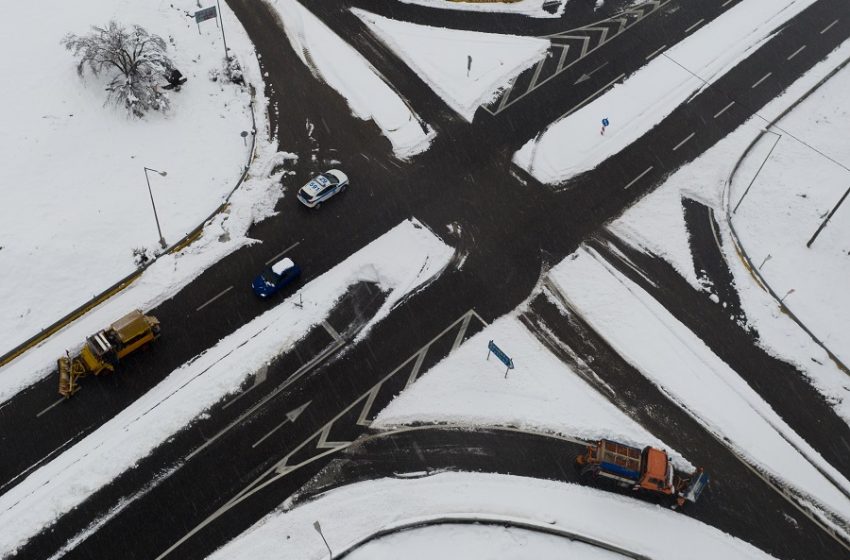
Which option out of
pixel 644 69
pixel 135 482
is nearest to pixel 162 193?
pixel 135 482

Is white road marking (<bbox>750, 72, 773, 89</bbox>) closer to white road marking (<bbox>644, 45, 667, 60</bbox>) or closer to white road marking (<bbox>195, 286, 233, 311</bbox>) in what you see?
white road marking (<bbox>644, 45, 667, 60</bbox>)

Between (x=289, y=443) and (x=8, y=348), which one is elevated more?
(x=8, y=348)

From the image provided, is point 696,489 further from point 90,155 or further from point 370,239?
point 90,155

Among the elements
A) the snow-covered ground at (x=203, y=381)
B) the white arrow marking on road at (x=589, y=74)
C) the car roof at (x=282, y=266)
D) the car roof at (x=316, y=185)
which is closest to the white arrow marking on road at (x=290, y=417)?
the snow-covered ground at (x=203, y=381)

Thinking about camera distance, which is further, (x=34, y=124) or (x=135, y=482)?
(x=34, y=124)

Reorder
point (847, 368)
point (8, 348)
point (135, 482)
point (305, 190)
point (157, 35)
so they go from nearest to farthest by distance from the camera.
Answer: point (135, 482), point (8, 348), point (847, 368), point (305, 190), point (157, 35)

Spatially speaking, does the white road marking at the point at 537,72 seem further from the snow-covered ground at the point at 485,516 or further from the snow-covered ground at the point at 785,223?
the snow-covered ground at the point at 485,516

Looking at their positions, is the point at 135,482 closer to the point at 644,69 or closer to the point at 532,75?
the point at 532,75

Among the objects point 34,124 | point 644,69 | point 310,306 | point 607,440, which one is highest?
point 34,124
